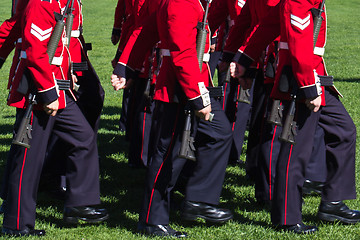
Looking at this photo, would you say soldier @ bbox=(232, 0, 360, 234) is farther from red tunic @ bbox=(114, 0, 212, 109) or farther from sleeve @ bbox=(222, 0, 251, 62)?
sleeve @ bbox=(222, 0, 251, 62)

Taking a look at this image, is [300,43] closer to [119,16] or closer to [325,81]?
[325,81]

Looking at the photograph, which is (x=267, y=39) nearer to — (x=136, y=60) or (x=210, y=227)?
(x=136, y=60)

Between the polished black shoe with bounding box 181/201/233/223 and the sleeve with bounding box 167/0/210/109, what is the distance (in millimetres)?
830

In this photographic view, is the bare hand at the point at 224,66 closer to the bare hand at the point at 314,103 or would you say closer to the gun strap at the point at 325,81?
the gun strap at the point at 325,81

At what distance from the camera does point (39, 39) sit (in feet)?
16.1

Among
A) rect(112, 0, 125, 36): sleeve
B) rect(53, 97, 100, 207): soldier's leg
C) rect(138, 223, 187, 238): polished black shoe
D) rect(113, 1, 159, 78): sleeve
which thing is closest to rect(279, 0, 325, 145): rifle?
rect(138, 223, 187, 238): polished black shoe

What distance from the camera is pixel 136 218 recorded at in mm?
5840

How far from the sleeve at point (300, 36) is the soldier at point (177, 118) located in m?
0.59

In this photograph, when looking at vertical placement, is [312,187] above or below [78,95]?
below

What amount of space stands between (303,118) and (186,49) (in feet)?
3.15

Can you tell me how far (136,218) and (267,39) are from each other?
168 centimetres

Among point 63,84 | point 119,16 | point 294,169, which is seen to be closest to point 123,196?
point 63,84

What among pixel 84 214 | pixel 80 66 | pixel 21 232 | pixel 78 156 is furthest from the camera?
pixel 80 66

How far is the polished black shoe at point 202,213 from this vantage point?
18.1 feet
